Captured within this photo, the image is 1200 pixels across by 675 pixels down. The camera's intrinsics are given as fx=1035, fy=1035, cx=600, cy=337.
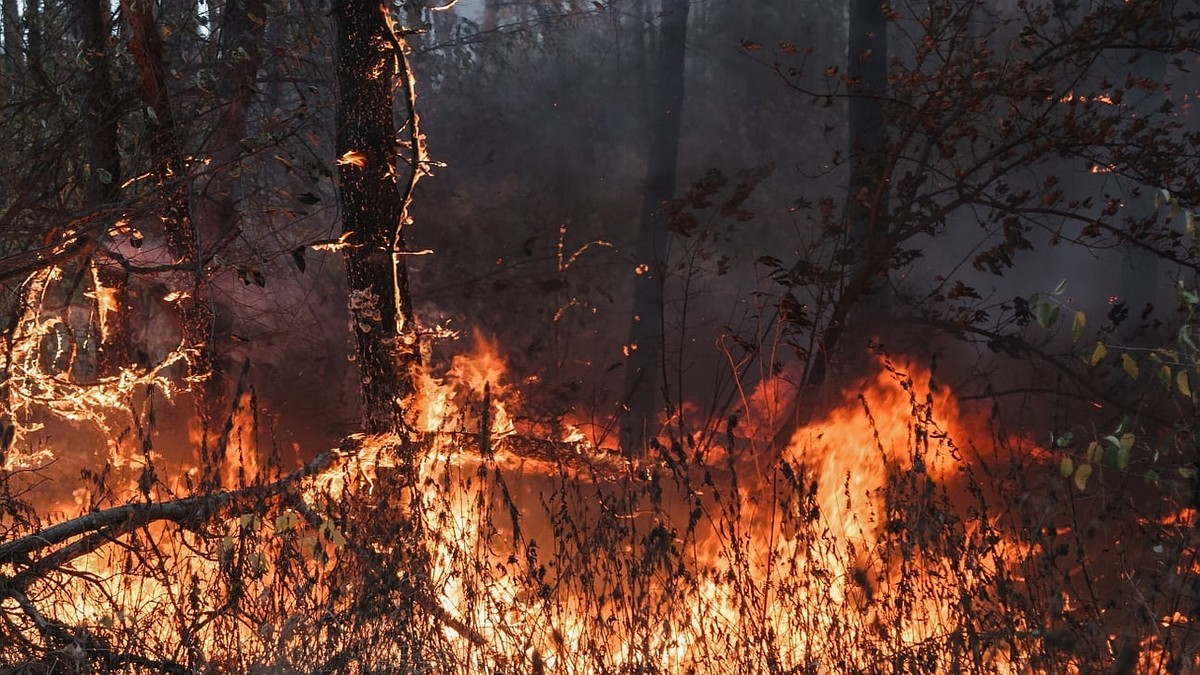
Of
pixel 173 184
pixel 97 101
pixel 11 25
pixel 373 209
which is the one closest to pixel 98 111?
pixel 97 101

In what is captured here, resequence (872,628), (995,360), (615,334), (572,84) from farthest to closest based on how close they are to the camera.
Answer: (572,84) < (615,334) < (995,360) < (872,628)

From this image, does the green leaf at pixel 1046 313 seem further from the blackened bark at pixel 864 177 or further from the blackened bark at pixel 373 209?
the blackened bark at pixel 864 177

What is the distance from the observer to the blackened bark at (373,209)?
19.8 feet

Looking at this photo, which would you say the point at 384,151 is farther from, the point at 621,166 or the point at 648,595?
the point at 621,166

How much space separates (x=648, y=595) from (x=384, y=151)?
10.6 ft

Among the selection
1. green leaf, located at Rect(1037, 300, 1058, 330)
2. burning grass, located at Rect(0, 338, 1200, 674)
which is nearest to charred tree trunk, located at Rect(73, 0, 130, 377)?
burning grass, located at Rect(0, 338, 1200, 674)

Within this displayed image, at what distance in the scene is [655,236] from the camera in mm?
13188

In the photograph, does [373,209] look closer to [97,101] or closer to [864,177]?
[97,101]

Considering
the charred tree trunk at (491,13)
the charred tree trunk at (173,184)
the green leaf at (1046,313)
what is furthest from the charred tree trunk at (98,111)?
the charred tree trunk at (491,13)

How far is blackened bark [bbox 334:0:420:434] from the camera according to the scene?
605 centimetres

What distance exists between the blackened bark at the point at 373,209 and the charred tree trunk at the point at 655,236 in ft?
20.8

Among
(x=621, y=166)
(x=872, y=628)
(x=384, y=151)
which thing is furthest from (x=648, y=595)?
(x=621, y=166)

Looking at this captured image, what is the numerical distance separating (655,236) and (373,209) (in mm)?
7376

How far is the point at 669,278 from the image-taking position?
540 inches
